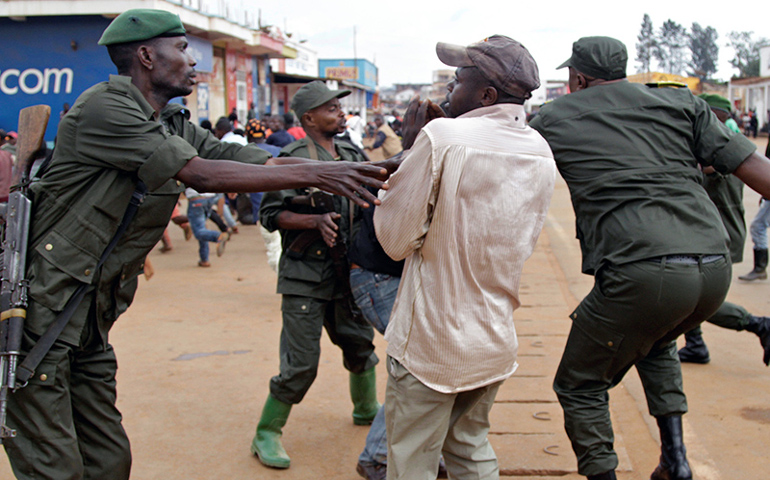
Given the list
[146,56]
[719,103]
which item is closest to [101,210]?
[146,56]

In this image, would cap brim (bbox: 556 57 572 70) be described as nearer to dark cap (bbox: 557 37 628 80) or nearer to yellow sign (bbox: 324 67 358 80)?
dark cap (bbox: 557 37 628 80)

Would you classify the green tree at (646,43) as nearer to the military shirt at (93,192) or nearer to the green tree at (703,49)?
the green tree at (703,49)

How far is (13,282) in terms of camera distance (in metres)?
2.41

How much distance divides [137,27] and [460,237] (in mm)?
1345

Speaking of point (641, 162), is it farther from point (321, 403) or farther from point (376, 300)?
point (321, 403)

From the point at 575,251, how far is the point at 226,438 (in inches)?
283

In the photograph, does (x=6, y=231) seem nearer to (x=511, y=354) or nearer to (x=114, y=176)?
(x=114, y=176)

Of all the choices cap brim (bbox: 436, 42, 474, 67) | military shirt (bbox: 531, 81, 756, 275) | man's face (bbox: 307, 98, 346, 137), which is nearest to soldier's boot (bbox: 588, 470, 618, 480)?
military shirt (bbox: 531, 81, 756, 275)

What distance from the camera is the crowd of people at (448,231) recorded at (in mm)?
2307

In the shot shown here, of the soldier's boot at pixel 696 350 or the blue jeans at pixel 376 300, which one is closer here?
the blue jeans at pixel 376 300

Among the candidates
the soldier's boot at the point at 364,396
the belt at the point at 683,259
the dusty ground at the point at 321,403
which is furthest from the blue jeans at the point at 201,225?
the belt at the point at 683,259

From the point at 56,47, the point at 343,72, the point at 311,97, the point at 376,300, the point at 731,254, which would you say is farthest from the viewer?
the point at 343,72

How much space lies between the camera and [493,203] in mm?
2275

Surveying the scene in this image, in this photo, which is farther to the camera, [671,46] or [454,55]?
[671,46]
